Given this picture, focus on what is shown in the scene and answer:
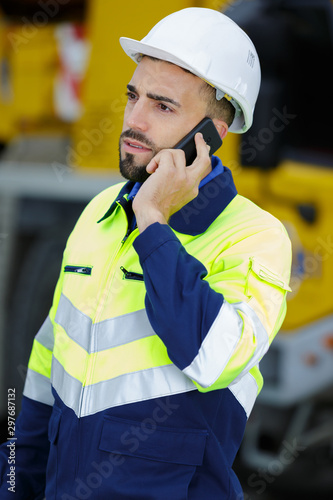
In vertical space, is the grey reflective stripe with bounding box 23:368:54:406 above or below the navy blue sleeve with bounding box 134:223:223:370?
below

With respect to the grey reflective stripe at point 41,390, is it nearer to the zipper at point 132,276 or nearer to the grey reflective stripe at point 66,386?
the grey reflective stripe at point 66,386

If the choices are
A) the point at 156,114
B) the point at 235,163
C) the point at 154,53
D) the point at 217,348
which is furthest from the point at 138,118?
the point at 235,163

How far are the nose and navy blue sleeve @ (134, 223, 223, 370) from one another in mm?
310

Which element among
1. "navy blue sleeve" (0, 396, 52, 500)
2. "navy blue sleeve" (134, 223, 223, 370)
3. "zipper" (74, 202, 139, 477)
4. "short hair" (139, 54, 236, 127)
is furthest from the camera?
"navy blue sleeve" (0, 396, 52, 500)

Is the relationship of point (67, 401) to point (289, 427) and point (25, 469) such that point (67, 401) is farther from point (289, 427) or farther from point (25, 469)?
point (289, 427)

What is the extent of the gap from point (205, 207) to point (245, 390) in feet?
1.31

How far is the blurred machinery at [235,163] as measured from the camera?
325cm

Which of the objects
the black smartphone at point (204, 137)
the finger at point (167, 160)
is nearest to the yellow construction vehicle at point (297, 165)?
the black smartphone at point (204, 137)

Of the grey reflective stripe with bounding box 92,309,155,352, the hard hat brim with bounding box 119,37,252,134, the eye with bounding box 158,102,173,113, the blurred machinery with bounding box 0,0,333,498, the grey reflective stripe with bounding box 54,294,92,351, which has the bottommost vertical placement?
the blurred machinery with bounding box 0,0,333,498

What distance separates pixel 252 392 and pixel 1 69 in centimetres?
349

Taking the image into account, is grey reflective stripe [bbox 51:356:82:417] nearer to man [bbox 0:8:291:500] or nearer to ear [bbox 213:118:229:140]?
man [bbox 0:8:291:500]

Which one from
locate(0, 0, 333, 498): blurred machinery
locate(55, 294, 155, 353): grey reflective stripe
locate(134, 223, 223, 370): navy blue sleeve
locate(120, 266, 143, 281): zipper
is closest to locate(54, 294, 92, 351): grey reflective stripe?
locate(55, 294, 155, 353): grey reflective stripe

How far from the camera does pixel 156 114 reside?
167 centimetres

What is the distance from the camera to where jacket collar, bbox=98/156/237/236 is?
1.61 m
